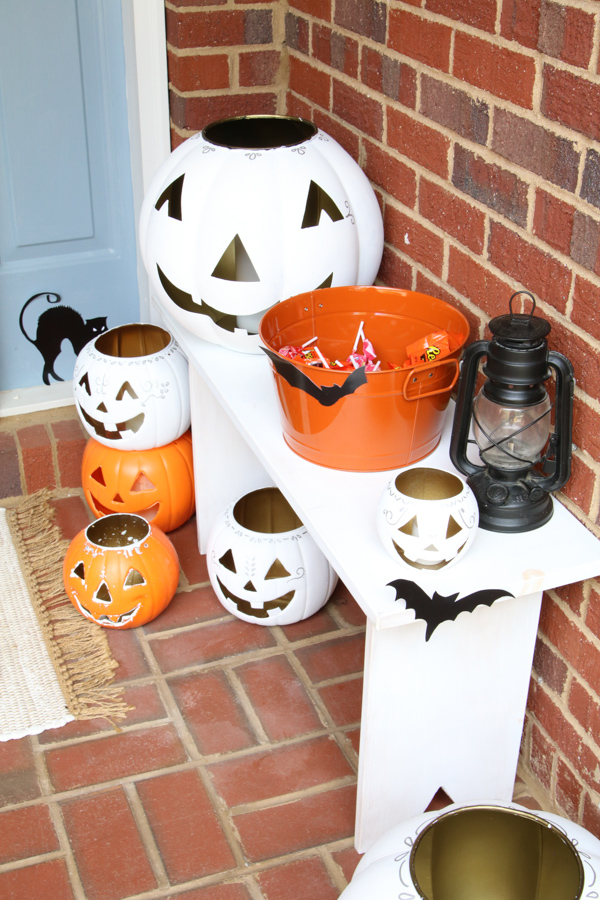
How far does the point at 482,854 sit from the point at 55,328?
2169 millimetres

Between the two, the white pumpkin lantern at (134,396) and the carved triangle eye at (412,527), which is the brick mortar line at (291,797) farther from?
the white pumpkin lantern at (134,396)

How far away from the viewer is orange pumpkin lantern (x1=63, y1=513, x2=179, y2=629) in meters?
2.18

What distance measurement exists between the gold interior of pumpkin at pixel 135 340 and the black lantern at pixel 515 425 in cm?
119

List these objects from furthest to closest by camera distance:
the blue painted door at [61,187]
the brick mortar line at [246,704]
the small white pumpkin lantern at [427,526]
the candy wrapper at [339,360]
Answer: the blue painted door at [61,187] → the brick mortar line at [246,704] → the candy wrapper at [339,360] → the small white pumpkin lantern at [427,526]

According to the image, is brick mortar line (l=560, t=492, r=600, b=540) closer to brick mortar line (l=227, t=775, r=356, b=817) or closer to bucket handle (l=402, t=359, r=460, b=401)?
bucket handle (l=402, t=359, r=460, b=401)

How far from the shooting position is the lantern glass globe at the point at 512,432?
154cm

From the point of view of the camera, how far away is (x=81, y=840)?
5.86ft

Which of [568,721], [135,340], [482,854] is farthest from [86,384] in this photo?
[482,854]

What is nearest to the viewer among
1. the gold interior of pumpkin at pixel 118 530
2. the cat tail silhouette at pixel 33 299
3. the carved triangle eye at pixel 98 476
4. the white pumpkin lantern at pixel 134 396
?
the gold interior of pumpkin at pixel 118 530

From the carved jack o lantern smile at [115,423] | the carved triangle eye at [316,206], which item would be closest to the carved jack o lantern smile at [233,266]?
the carved triangle eye at [316,206]

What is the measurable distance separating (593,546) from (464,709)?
1.26 ft

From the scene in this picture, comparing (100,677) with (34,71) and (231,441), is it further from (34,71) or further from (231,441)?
(34,71)

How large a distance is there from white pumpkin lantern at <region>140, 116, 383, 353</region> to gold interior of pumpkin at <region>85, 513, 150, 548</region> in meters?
0.54

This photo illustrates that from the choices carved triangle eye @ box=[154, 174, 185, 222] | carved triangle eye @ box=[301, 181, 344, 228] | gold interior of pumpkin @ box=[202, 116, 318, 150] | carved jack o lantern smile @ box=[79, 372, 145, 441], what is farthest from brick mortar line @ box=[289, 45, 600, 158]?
carved jack o lantern smile @ box=[79, 372, 145, 441]
